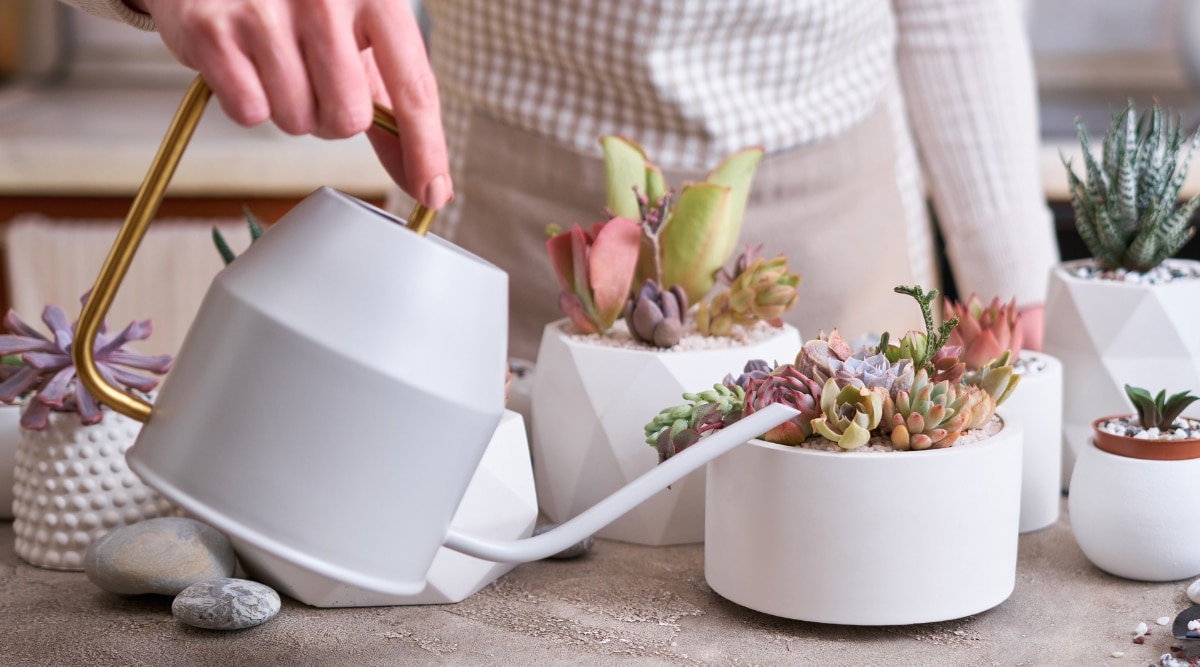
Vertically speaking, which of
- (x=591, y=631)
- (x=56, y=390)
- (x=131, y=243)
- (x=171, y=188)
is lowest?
(x=171, y=188)

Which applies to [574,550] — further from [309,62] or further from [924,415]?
[309,62]

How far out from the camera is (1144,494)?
0.62m

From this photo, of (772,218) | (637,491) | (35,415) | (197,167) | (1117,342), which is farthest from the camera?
(197,167)

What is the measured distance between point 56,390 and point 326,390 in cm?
31

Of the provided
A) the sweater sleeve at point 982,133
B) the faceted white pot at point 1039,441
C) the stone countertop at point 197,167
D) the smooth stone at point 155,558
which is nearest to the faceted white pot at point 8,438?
the smooth stone at point 155,558

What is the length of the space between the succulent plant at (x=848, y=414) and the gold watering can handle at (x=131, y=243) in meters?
0.31

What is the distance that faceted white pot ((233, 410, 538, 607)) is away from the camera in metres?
0.61

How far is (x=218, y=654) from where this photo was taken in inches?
22.0

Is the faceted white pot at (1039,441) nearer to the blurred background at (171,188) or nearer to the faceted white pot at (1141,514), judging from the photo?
the faceted white pot at (1141,514)

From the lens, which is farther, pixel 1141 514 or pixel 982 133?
pixel 982 133

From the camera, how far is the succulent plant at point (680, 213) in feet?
2.34

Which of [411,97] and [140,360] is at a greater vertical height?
[411,97]

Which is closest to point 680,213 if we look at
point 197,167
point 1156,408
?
point 1156,408

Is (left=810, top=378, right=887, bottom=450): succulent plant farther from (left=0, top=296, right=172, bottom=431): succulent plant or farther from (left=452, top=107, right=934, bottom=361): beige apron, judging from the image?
(left=452, top=107, right=934, bottom=361): beige apron
